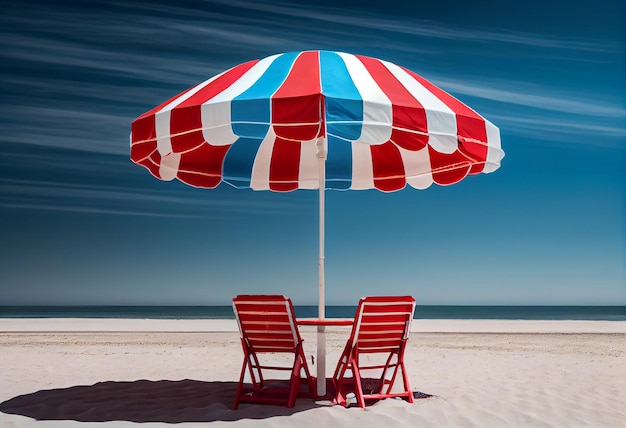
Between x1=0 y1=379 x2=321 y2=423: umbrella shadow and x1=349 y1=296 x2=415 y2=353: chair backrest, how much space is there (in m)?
0.58

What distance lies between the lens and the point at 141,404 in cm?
490

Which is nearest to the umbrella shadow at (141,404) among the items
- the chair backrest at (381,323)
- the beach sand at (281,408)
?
the beach sand at (281,408)

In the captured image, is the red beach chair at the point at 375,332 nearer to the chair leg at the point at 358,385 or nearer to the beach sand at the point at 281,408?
the chair leg at the point at 358,385

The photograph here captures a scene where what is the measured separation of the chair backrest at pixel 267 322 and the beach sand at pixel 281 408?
43 centimetres

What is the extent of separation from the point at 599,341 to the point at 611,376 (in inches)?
236

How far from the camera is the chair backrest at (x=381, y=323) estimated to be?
4469 mm

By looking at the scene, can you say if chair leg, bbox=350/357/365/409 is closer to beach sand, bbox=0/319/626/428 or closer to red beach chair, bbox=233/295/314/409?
beach sand, bbox=0/319/626/428

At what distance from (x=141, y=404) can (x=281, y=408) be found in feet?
3.45

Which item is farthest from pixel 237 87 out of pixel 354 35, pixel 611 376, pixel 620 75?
pixel 620 75

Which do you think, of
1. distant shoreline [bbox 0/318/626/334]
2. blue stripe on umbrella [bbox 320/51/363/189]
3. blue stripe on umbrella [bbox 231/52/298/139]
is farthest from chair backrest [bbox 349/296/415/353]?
distant shoreline [bbox 0/318/626/334]

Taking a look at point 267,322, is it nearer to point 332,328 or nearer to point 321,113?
point 321,113

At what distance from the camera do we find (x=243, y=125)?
4.07 m

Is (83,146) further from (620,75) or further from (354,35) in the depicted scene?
(620,75)

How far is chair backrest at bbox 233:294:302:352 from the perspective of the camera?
450 centimetres
